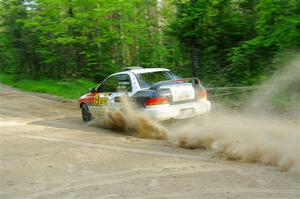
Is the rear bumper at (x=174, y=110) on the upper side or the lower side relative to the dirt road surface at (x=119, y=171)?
upper

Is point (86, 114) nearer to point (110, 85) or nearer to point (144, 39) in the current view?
point (110, 85)

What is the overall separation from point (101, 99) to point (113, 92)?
0.62 meters

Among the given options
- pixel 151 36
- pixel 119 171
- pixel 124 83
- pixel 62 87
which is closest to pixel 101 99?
pixel 124 83

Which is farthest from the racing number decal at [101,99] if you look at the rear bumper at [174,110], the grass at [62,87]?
the grass at [62,87]

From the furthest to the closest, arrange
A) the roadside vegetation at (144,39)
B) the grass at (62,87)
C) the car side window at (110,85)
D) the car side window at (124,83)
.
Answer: the grass at (62,87) < the roadside vegetation at (144,39) < the car side window at (110,85) < the car side window at (124,83)

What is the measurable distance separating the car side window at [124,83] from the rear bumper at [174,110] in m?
1.02

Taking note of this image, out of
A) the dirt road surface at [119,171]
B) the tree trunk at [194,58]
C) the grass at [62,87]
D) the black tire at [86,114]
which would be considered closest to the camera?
the dirt road surface at [119,171]

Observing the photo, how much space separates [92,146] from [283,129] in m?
4.04

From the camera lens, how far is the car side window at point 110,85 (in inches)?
381

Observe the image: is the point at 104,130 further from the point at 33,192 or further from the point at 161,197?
the point at 161,197

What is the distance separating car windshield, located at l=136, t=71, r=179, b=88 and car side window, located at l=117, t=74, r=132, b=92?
305mm

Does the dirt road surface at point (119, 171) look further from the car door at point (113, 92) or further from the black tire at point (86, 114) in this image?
the black tire at point (86, 114)

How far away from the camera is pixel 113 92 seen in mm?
9570

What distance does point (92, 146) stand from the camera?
24.4ft
